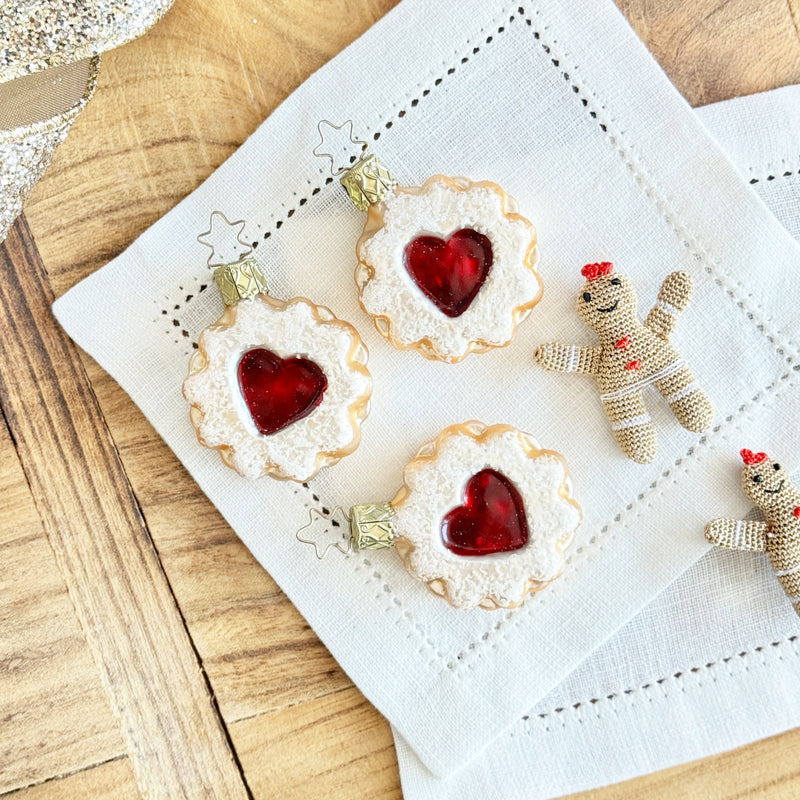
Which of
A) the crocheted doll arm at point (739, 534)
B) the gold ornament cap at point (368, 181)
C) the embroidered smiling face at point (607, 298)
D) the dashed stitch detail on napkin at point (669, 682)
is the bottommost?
the dashed stitch detail on napkin at point (669, 682)

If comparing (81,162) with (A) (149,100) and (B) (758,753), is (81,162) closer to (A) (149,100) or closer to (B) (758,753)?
(A) (149,100)

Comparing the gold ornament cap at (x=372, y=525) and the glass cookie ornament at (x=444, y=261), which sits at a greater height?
the glass cookie ornament at (x=444, y=261)

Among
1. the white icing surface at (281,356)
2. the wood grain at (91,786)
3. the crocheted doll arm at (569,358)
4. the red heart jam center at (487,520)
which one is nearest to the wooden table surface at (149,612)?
the wood grain at (91,786)

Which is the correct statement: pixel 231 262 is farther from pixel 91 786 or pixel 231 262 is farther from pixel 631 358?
pixel 91 786

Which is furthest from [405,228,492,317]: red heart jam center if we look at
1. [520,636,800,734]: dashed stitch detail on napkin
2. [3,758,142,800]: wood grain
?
[3,758,142,800]: wood grain

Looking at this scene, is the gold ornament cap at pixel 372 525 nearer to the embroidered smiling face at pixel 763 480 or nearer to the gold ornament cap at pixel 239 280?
the gold ornament cap at pixel 239 280

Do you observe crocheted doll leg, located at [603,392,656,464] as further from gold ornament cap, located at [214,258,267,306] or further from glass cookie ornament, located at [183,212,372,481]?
gold ornament cap, located at [214,258,267,306]

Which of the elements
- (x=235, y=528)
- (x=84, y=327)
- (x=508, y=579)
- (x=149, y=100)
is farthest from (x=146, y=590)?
(x=149, y=100)
